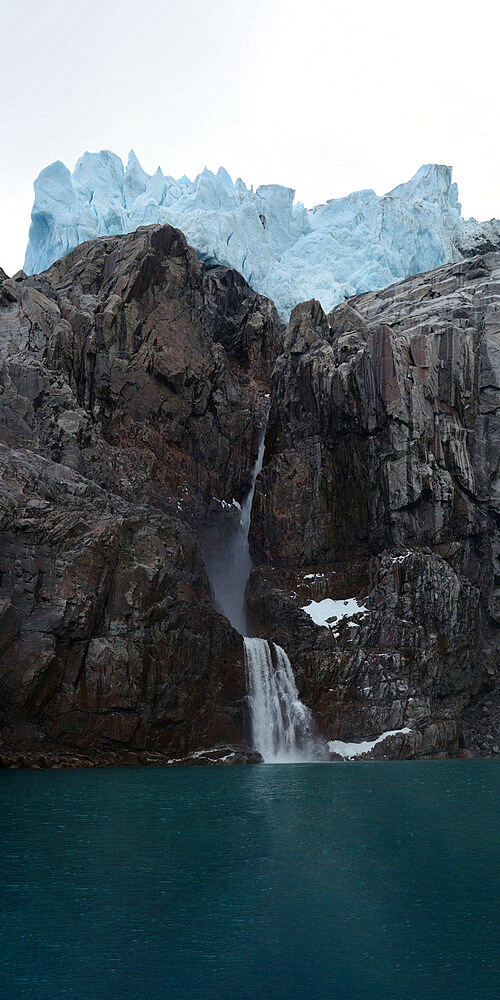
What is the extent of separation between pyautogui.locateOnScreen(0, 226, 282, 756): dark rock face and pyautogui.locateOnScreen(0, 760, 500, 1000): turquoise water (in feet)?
49.7

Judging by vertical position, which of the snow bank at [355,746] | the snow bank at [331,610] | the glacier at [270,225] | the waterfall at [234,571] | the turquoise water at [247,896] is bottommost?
the turquoise water at [247,896]

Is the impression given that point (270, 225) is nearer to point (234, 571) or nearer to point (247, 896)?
point (234, 571)

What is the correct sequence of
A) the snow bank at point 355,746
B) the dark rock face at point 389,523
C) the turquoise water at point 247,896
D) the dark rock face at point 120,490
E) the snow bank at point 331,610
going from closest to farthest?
the turquoise water at point 247,896, the dark rock face at point 120,490, the snow bank at point 355,746, the dark rock face at point 389,523, the snow bank at point 331,610

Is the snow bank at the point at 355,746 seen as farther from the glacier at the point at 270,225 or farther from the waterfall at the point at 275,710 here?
the glacier at the point at 270,225

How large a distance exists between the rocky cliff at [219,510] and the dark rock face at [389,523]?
18 cm

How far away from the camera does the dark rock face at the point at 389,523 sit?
65.7m

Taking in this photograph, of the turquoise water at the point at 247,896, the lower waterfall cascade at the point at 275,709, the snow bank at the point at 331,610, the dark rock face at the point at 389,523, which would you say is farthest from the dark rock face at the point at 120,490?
the turquoise water at the point at 247,896

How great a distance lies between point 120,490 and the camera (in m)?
68.8

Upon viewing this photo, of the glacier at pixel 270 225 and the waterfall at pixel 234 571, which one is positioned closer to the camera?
the waterfall at pixel 234 571

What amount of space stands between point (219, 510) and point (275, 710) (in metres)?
24.4

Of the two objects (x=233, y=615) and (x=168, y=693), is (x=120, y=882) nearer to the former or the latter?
(x=168, y=693)

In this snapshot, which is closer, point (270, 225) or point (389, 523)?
point (389, 523)

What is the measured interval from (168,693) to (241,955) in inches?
1592

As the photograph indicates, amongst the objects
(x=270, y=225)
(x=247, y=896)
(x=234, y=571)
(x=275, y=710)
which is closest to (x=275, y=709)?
(x=275, y=710)
